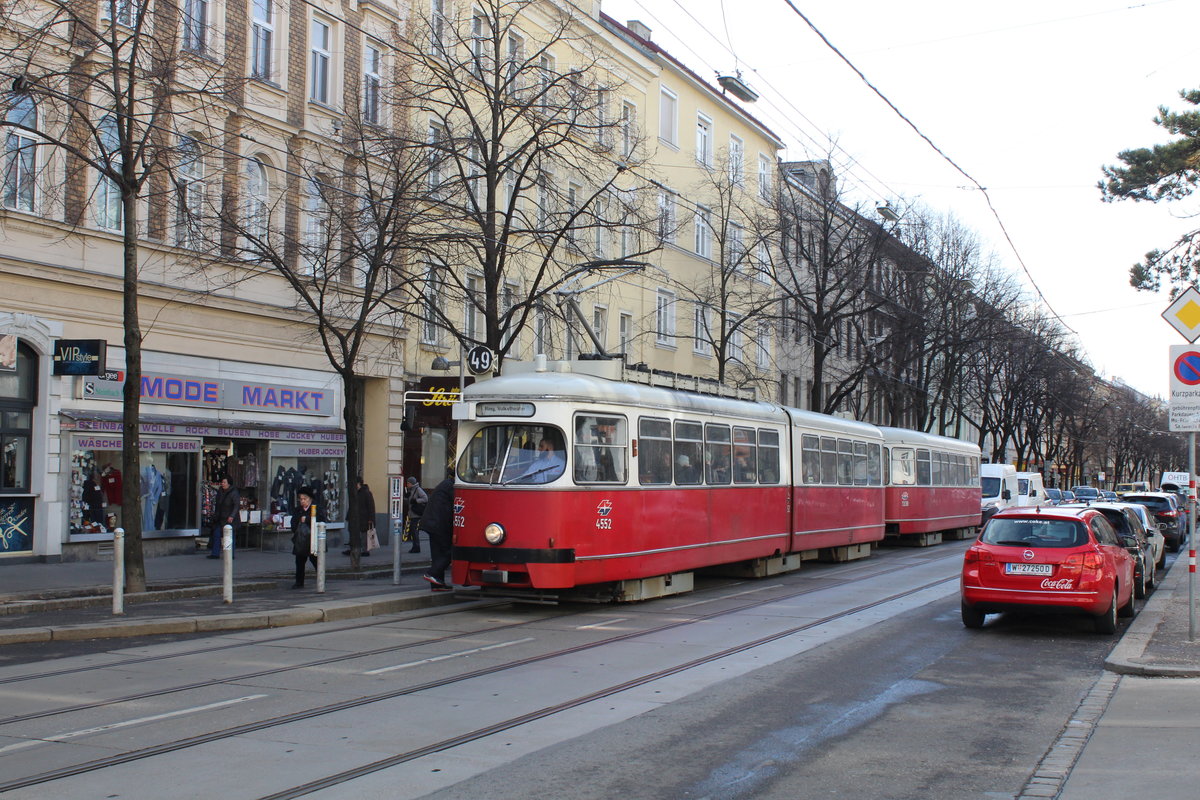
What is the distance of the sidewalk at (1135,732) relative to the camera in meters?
6.79

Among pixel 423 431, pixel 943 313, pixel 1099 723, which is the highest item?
pixel 943 313

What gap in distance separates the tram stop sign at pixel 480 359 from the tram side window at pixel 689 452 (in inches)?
157

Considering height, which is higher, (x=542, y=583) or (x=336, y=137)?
(x=336, y=137)

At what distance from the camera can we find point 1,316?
1941 cm

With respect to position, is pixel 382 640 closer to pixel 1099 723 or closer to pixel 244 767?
pixel 244 767

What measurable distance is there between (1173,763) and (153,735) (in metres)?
6.63

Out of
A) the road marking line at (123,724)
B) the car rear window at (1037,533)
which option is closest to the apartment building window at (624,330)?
the car rear window at (1037,533)

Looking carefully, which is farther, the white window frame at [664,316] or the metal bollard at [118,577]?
the white window frame at [664,316]

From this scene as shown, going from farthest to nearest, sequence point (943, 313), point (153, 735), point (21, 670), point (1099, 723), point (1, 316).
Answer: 1. point (943, 313)
2. point (1, 316)
3. point (21, 670)
4. point (1099, 723)
5. point (153, 735)

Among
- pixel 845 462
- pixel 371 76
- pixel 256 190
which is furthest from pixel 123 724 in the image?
pixel 371 76

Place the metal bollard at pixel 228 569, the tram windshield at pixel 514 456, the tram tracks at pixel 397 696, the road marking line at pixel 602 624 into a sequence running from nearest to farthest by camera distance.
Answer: the tram tracks at pixel 397 696, the road marking line at pixel 602 624, the tram windshield at pixel 514 456, the metal bollard at pixel 228 569

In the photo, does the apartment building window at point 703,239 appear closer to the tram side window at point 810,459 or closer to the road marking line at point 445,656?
the tram side window at point 810,459

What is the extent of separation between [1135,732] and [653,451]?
8811 mm

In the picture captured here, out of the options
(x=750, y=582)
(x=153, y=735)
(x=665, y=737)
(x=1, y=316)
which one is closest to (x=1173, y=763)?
(x=665, y=737)
